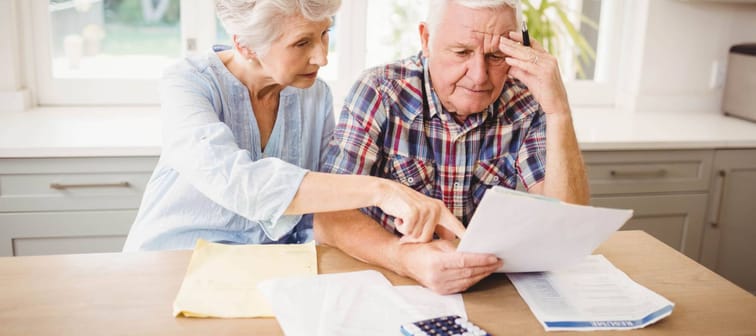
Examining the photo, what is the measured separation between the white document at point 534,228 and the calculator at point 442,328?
0.14 metres

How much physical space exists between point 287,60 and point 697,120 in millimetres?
2130

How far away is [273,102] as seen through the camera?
1.58m

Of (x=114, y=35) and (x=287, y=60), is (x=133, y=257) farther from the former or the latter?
(x=114, y=35)

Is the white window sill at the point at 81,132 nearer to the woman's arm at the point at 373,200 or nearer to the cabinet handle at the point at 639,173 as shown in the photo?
the woman's arm at the point at 373,200

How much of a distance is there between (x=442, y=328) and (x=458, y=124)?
0.69 m

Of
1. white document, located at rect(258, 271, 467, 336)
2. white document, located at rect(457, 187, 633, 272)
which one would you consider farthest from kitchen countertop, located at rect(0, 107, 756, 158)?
white document, located at rect(457, 187, 633, 272)

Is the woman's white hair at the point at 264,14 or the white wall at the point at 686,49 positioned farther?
the white wall at the point at 686,49

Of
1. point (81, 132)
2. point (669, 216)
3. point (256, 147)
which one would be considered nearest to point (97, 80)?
point (81, 132)

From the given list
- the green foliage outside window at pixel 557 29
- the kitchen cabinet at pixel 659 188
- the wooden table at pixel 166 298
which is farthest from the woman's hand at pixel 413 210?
the green foliage outside window at pixel 557 29

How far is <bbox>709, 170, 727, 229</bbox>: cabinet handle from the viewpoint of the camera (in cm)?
255

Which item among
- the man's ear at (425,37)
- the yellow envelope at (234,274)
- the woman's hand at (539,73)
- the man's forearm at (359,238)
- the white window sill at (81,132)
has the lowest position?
the yellow envelope at (234,274)

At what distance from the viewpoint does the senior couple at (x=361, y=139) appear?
3.84ft

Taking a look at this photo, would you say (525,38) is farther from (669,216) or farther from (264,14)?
(669,216)

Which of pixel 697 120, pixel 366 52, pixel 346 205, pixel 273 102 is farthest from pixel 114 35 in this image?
pixel 697 120
